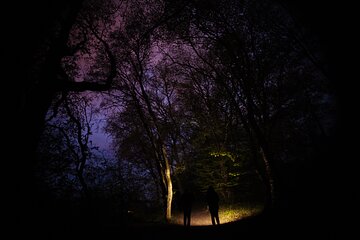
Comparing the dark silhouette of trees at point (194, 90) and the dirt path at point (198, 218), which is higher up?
the dark silhouette of trees at point (194, 90)

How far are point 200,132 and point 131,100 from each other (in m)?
7.33

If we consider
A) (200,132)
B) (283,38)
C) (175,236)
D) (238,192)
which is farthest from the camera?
(238,192)

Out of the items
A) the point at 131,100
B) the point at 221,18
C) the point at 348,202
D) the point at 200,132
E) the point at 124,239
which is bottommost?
the point at 124,239

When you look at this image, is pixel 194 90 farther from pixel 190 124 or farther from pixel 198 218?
pixel 198 218

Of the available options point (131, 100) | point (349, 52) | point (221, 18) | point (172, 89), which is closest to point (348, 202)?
point (349, 52)

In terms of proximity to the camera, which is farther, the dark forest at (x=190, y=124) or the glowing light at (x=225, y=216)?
the glowing light at (x=225, y=216)

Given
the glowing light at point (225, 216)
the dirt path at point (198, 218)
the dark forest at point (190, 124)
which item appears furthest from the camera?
the dirt path at point (198, 218)

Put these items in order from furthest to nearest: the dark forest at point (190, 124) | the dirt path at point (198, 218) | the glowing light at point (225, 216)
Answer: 1. the dirt path at point (198, 218)
2. the glowing light at point (225, 216)
3. the dark forest at point (190, 124)

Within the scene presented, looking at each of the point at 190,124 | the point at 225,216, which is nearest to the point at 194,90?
the point at 190,124

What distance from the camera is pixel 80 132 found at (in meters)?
19.4

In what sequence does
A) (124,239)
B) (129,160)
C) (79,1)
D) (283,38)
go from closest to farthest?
(79,1)
(124,239)
(283,38)
(129,160)

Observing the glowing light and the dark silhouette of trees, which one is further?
the glowing light

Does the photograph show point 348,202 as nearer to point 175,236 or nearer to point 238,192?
point 175,236

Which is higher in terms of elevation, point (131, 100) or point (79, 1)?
point (131, 100)
